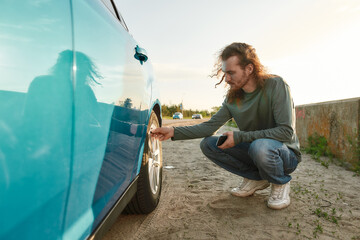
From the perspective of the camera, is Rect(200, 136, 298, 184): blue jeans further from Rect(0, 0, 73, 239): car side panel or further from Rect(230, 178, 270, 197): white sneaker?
Rect(0, 0, 73, 239): car side panel

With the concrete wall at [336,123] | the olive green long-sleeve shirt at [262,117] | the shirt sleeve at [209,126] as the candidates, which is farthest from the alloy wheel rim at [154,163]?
the concrete wall at [336,123]

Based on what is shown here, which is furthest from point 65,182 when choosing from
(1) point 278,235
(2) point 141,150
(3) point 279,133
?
(3) point 279,133

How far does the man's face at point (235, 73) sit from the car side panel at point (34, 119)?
1.80 m

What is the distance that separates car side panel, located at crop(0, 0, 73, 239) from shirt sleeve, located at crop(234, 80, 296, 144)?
175 centimetres

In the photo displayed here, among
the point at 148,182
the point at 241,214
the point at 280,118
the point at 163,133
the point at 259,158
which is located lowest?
the point at 241,214

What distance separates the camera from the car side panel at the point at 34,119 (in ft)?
1.87

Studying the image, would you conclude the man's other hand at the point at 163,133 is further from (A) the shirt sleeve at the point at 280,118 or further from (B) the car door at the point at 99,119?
(B) the car door at the point at 99,119

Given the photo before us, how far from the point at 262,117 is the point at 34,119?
2.11 metres

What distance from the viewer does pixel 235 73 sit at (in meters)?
2.40

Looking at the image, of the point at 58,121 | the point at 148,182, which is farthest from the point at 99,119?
→ the point at 148,182

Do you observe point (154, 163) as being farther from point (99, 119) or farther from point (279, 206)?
point (99, 119)

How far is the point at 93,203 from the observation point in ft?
3.21

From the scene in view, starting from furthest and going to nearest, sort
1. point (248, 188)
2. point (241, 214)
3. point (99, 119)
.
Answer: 1. point (248, 188)
2. point (241, 214)
3. point (99, 119)

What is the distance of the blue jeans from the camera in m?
2.19
